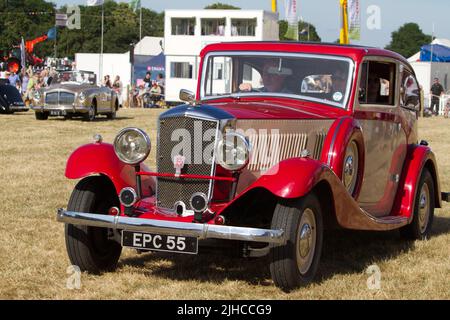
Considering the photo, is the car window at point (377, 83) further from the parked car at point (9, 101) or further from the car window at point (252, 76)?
the parked car at point (9, 101)

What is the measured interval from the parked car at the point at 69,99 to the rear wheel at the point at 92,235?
17.0m

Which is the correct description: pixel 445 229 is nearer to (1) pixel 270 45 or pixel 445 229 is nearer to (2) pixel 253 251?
(1) pixel 270 45

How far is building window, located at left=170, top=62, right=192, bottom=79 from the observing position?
42.3m

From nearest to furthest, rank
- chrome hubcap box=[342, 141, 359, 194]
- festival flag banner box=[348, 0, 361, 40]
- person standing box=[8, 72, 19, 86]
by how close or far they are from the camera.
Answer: chrome hubcap box=[342, 141, 359, 194]
festival flag banner box=[348, 0, 361, 40]
person standing box=[8, 72, 19, 86]

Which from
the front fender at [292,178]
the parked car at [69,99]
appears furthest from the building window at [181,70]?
the front fender at [292,178]

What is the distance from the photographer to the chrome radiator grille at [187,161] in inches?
219

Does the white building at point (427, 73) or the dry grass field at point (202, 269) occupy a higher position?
the white building at point (427, 73)

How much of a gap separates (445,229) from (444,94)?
87.8 feet

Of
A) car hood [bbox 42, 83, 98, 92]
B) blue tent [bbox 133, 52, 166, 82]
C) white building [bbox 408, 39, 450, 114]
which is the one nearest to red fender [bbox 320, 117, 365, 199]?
car hood [bbox 42, 83, 98, 92]

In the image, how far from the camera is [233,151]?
5.39 metres

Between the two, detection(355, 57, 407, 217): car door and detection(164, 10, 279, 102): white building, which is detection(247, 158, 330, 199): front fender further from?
detection(164, 10, 279, 102): white building

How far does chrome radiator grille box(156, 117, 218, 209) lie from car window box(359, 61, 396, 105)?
1.75 m

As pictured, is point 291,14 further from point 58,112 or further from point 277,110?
point 277,110

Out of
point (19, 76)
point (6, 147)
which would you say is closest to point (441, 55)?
point (19, 76)
